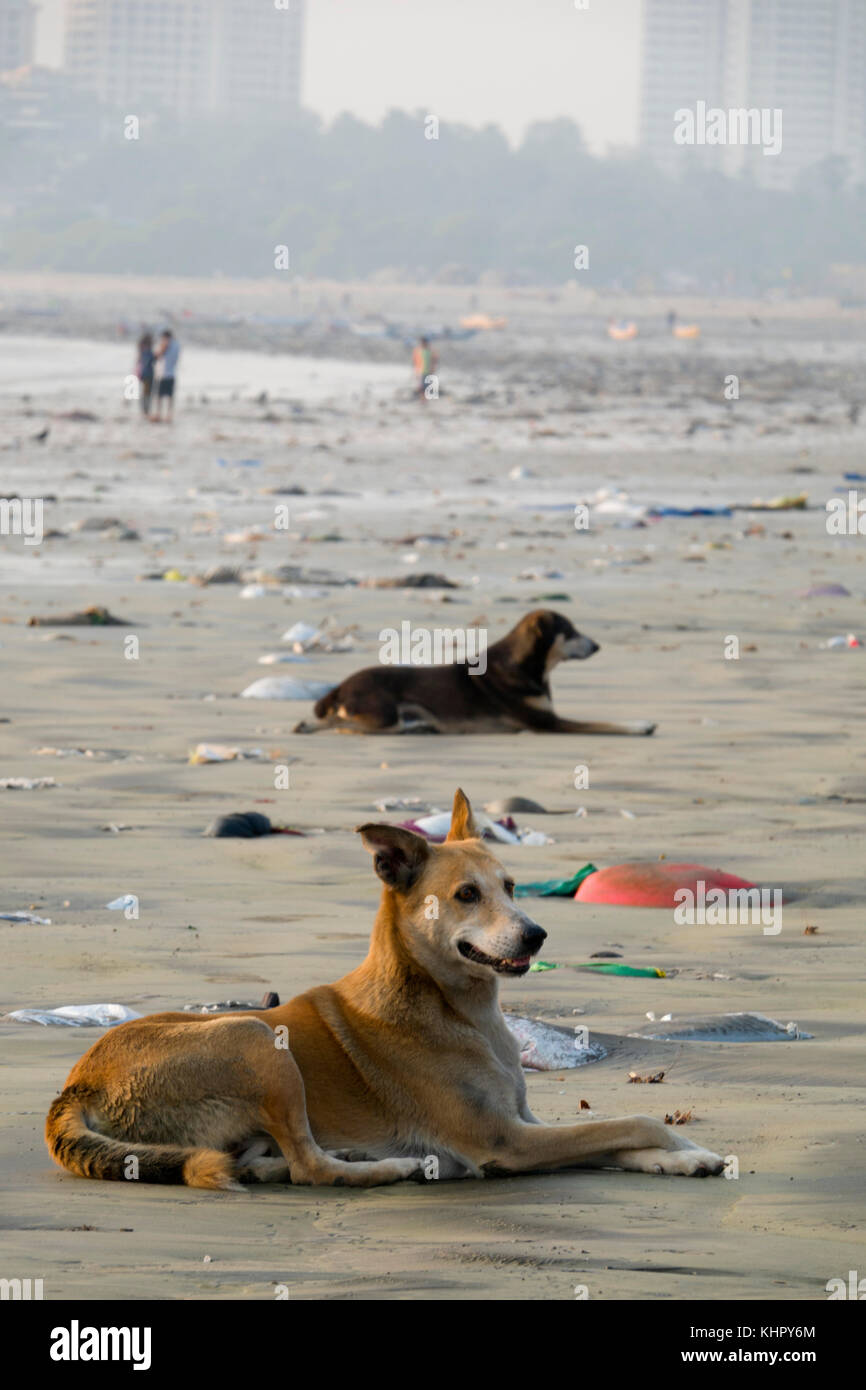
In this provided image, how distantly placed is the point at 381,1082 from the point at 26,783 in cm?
571

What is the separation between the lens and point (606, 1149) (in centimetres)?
511

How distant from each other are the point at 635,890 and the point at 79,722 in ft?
16.5

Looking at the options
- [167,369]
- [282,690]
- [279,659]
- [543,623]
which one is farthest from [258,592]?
[167,369]

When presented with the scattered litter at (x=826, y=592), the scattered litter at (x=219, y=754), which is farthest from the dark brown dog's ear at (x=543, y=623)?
the scattered litter at (x=826, y=592)

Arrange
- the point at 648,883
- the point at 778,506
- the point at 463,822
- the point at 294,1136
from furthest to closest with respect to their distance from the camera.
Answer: the point at 778,506, the point at 648,883, the point at 463,822, the point at 294,1136

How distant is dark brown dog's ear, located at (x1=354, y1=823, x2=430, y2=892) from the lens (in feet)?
16.9

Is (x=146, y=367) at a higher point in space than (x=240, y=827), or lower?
higher

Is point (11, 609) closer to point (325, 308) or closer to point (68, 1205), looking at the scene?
point (68, 1205)

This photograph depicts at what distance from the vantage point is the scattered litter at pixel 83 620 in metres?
16.2

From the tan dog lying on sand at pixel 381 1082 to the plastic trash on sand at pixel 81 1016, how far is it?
119cm

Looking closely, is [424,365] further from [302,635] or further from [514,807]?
[514,807]

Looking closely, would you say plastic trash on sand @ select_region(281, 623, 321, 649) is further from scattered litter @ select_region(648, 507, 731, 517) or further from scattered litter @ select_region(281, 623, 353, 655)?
scattered litter @ select_region(648, 507, 731, 517)

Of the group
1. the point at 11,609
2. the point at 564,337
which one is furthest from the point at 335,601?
the point at 564,337

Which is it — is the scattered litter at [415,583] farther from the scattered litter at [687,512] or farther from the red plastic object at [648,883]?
the red plastic object at [648,883]
